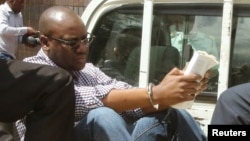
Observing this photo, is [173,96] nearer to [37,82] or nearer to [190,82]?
[190,82]

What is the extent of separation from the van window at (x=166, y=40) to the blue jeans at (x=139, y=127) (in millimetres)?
570

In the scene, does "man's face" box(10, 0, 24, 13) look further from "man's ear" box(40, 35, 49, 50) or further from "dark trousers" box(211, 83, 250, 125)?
"dark trousers" box(211, 83, 250, 125)

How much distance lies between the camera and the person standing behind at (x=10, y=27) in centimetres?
405

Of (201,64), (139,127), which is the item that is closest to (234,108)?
(201,64)

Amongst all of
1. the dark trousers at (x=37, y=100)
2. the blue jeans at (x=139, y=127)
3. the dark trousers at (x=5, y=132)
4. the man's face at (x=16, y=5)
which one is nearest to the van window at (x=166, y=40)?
the blue jeans at (x=139, y=127)

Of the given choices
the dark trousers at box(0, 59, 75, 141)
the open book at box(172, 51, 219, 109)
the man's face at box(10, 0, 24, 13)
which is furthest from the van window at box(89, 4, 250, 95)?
the man's face at box(10, 0, 24, 13)

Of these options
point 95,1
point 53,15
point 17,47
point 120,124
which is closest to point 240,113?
point 120,124

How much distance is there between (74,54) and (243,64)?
953 millimetres

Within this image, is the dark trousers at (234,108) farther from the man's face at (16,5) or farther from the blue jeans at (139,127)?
the man's face at (16,5)

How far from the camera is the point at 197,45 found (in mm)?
2742

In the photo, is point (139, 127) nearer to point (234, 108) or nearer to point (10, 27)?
point (234, 108)

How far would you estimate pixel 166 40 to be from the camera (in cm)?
283

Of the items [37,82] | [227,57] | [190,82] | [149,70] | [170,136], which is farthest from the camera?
[149,70]

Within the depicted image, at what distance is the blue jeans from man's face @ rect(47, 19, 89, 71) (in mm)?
272
